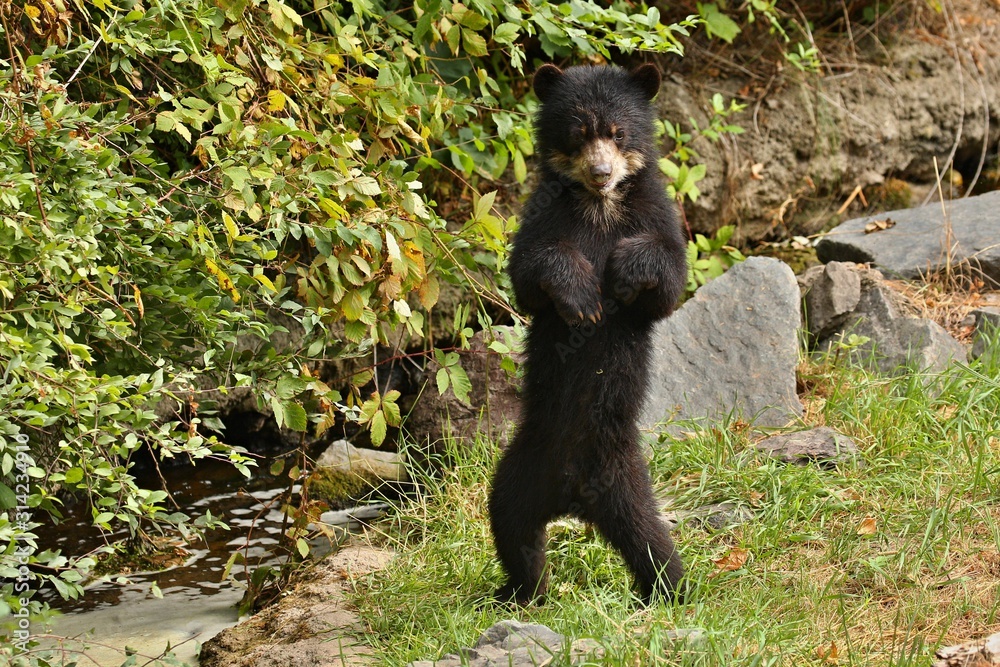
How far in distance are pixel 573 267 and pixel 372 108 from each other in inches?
66.1

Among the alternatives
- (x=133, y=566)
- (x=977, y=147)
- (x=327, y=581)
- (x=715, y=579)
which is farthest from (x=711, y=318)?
(x=977, y=147)

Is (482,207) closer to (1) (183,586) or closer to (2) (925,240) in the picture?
(1) (183,586)

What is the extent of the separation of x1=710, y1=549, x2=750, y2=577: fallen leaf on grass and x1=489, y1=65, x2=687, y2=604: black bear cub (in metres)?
0.41

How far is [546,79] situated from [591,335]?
3.81 feet

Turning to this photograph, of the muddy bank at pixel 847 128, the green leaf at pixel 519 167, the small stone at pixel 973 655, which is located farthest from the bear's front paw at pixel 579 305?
the muddy bank at pixel 847 128

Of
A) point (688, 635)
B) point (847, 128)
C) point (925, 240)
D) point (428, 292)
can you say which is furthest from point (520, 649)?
point (847, 128)

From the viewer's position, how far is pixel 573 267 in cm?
399

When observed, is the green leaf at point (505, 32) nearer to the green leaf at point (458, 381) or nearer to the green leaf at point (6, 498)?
the green leaf at point (458, 381)

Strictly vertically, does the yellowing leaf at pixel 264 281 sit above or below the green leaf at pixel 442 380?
above

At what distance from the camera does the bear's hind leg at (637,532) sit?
405 cm

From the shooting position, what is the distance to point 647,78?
14.7 feet

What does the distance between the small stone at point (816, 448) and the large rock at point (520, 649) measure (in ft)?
6.86

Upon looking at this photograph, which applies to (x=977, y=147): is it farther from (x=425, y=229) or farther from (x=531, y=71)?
(x=425, y=229)

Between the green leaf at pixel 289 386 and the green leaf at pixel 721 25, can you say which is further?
the green leaf at pixel 721 25
